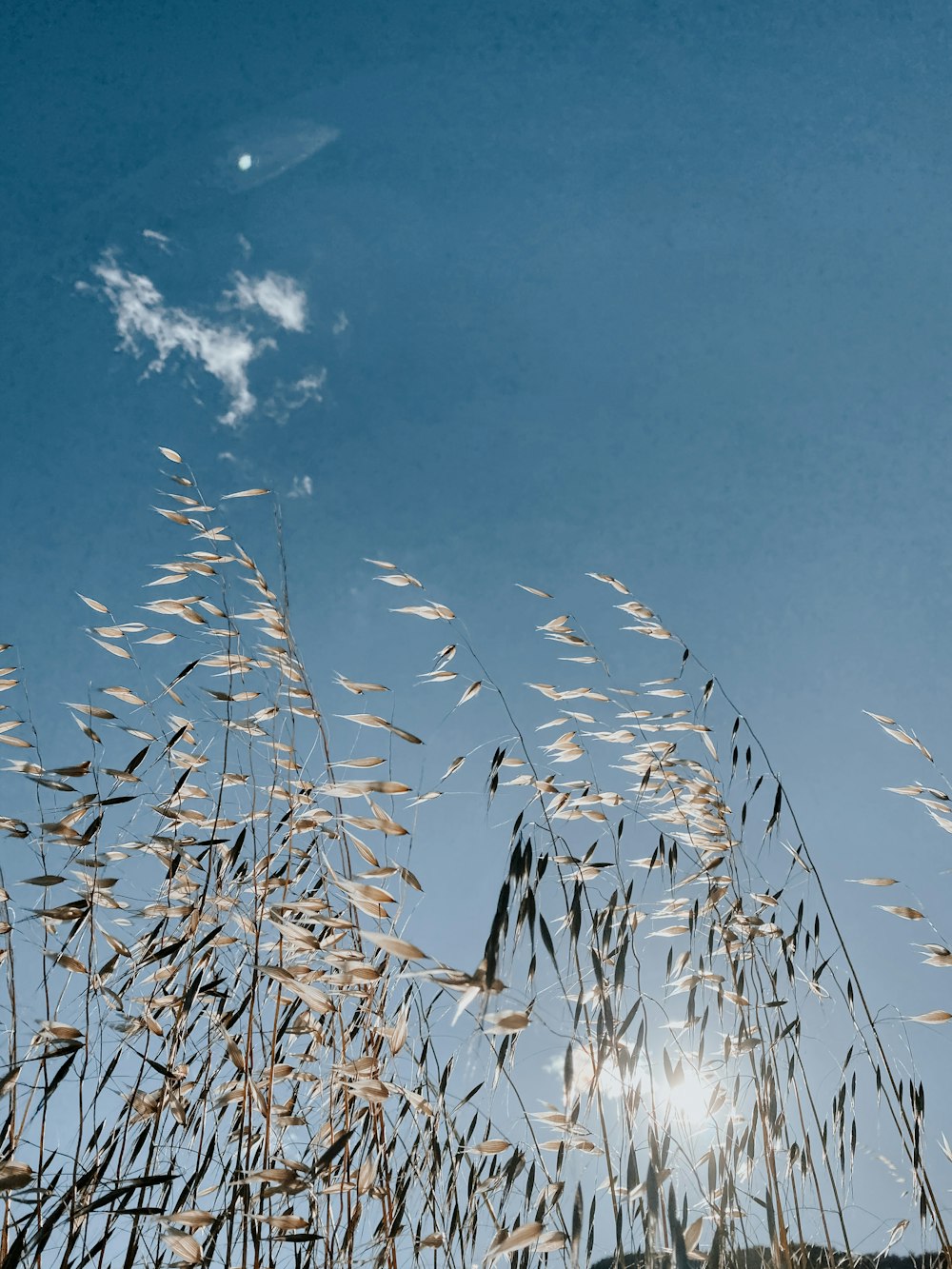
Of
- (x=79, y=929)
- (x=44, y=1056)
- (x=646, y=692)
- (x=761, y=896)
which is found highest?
(x=646, y=692)

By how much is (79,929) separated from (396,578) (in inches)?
49.8

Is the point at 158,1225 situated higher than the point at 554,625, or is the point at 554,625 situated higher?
the point at 554,625

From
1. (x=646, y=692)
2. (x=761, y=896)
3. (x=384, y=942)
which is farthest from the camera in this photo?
(x=646, y=692)

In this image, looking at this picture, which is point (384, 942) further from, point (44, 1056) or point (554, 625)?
point (554, 625)

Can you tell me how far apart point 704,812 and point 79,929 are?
1644 millimetres

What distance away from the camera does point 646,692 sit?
9.44ft

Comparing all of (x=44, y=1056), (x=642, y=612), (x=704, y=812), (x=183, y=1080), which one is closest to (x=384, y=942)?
(x=44, y=1056)

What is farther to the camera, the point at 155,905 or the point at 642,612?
the point at 642,612

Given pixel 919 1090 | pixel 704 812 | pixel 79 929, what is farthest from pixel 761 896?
pixel 79 929

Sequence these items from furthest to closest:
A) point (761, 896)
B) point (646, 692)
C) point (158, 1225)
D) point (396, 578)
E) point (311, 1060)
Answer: point (646, 692) → point (396, 578) → point (761, 896) → point (311, 1060) → point (158, 1225)

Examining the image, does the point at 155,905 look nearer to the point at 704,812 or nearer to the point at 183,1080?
the point at 183,1080

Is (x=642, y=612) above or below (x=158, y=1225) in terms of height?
above

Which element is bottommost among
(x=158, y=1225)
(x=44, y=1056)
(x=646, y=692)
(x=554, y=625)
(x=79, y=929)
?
(x=158, y=1225)

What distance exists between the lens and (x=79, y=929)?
6.50 ft
